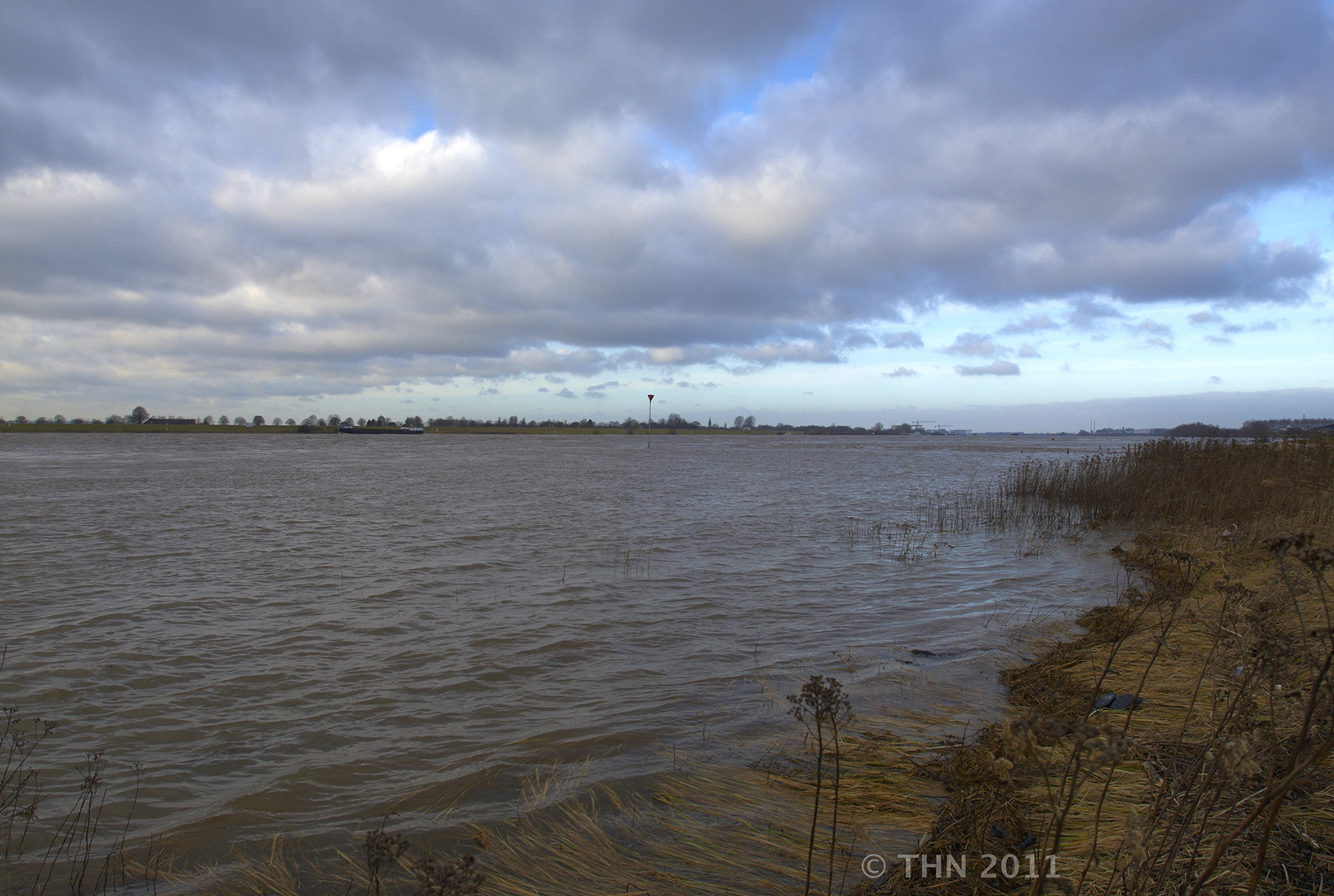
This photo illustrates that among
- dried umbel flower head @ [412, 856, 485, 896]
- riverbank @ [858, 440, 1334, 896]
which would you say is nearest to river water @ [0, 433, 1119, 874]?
riverbank @ [858, 440, 1334, 896]

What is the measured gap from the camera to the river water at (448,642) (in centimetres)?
589

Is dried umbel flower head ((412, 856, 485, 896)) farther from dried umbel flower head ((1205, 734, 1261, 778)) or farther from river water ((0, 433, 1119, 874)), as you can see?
river water ((0, 433, 1119, 874))

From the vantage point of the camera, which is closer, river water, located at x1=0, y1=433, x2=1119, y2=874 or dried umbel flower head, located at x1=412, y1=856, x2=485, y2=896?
dried umbel flower head, located at x1=412, y1=856, x2=485, y2=896

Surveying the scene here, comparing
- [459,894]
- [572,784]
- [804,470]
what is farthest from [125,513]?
[804,470]

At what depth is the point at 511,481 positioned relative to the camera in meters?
37.5

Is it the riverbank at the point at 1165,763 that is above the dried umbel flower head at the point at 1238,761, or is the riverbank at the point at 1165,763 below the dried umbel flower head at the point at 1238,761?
below

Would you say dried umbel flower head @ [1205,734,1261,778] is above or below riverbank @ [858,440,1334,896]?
above

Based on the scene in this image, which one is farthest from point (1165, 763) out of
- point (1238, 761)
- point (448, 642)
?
point (448, 642)

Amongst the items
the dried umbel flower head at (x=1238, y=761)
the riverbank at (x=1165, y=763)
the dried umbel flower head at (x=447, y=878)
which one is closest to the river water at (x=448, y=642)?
the riverbank at (x=1165, y=763)

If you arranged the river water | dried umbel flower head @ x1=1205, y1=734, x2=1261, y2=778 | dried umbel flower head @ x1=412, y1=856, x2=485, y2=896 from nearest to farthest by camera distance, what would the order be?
dried umbel flower head @ x1=412, y1=856, x2=485, y2=896 → dried umbel flower head @ x1=1205, y1=734, x2=1261, y2=778 → the river water

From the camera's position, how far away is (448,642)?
938 cm

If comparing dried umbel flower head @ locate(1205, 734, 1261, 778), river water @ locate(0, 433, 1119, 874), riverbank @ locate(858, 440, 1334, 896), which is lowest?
river water @ locate(0, 433, 1119, 874)

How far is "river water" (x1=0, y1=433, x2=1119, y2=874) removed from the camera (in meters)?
5.89

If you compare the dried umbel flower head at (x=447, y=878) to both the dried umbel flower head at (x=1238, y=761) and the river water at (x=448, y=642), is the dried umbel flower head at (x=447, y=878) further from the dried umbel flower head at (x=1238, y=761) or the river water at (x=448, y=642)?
the river water at (x=448, y=642)
